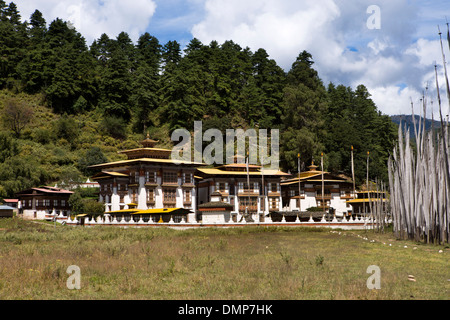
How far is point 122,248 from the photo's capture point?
3069cm

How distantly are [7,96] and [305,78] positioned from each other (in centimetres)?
7158

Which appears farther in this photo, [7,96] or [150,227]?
[7,96]

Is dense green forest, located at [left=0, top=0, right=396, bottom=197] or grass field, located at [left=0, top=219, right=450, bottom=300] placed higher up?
dense green forest, located at [left=0, top=0, right=396, bottom=197]

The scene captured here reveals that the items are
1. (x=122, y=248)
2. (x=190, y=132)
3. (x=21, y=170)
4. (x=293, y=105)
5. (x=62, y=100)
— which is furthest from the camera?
(x=62, y=100)

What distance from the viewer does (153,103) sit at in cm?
11062

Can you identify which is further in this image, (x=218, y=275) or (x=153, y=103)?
(x=153, y=103)

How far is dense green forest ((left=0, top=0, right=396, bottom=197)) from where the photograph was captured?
9738 cm

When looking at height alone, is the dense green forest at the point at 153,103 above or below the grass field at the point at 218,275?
above

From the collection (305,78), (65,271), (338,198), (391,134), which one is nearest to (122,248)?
(65,271)

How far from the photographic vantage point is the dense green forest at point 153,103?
9738 cm

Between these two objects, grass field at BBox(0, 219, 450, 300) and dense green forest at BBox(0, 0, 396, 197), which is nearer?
grass field at BBox(0, 219, 450, 300)

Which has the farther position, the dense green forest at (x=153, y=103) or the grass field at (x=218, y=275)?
the dense green forest at (x=153, y=103)

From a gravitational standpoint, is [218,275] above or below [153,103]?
below

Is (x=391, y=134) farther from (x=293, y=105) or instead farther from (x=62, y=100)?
(x=62, y=100)
